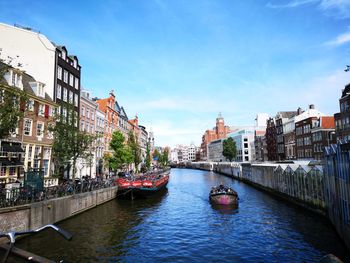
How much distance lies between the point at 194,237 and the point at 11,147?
81.8ft

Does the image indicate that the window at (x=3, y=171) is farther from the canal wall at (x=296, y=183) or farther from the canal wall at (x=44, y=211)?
the canal wall at (x=296, y=183)

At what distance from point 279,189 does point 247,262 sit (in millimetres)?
30123

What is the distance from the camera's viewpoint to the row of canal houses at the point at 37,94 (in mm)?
35156

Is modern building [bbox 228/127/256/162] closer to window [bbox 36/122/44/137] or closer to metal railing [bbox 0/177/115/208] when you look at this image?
window [bbox 36/122/44/137]

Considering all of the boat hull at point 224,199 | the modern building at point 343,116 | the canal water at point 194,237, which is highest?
the modern building at point 343,116

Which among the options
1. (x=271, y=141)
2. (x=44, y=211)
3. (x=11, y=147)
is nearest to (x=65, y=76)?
(x=11, y=147)

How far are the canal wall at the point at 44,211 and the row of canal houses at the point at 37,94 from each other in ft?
29.5

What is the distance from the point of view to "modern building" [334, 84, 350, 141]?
2307 inches

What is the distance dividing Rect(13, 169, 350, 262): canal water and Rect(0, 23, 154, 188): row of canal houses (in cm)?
1196

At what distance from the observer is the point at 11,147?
3381 cm

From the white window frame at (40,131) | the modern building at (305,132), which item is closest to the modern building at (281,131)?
the modern building at (305,132)

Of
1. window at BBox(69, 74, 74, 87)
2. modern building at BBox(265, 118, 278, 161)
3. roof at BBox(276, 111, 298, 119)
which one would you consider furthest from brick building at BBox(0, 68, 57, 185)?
modern building at BBox(265, 118, 278, 161)

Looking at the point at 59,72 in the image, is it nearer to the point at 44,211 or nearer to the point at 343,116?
the point at 44,211

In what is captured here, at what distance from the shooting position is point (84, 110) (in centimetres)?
5769
